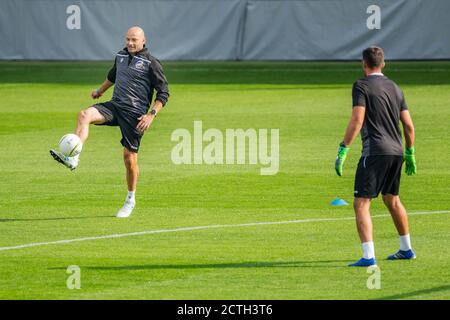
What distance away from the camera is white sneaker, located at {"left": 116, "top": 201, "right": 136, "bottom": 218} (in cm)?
1502

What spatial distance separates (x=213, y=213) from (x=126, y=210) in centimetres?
110

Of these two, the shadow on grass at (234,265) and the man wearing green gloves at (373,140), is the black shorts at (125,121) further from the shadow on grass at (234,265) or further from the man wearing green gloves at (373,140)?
the man wearing green gloves at (373,140)

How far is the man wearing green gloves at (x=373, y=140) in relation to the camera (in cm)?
1159

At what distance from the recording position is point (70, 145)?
14.5 meters

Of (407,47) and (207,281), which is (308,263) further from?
(407,47)

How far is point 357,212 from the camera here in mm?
11609

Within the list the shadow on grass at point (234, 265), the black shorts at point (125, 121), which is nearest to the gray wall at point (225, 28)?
the black shorts at point (125, 121)

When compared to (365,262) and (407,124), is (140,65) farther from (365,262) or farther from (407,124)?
(365,262)

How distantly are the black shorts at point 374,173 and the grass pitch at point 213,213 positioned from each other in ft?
2.50

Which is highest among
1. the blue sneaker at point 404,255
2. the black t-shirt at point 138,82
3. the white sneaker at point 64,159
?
the black t-shirt at point 138,82

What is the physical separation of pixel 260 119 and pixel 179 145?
414 cm

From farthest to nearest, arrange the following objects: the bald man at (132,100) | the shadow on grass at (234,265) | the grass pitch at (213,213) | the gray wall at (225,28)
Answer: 1. the gray wall at (225,28)
2. the bald man at (132,100)
3. the shadow on grass at (234,265)
4. the grass pitch at (213,213)

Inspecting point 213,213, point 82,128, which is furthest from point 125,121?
point 213,213

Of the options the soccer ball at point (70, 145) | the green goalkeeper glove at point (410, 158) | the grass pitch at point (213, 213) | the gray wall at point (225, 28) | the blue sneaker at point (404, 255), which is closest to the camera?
the grass pitch at point (213, 213)
